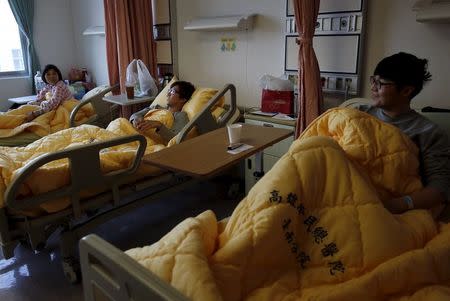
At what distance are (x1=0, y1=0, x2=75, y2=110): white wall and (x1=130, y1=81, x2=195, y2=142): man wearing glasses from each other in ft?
8.53

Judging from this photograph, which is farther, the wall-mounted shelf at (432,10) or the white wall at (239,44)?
the white wall at (239,44)

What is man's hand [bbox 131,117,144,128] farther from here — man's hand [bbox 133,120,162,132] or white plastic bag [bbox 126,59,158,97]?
white plastic bag [bbox 126,59,158,97]

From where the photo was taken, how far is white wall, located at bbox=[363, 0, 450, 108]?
90.7 inches

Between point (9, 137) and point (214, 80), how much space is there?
6.10 ft

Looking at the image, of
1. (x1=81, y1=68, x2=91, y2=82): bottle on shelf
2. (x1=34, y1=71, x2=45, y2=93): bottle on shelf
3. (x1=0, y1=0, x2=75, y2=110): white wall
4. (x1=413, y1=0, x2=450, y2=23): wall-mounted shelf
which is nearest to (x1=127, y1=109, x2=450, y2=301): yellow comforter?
(x1=413, y1=0, x2=450, y2=23): wall-mounted shelf

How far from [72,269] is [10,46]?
3.81 metres

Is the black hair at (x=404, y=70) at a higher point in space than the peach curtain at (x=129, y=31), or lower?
lower

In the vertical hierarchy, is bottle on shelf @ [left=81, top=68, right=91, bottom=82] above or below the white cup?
above

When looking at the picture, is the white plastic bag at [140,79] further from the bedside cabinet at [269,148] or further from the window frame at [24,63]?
the window frame at [24,63]

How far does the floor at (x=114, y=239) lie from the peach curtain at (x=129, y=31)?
1.44 m

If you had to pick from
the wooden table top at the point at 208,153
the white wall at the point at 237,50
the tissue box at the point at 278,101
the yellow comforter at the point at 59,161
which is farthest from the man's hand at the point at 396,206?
the white wall at the point at 237,50

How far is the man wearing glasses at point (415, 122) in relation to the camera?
1.42 m

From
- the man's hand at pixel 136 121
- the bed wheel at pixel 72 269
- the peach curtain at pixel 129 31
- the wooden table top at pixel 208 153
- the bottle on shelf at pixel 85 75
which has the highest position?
the peach curtain at pixel 129 31

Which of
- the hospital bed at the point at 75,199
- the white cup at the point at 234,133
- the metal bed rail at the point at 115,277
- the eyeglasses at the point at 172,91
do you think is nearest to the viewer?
the metal bed rail at the point at 115,277
